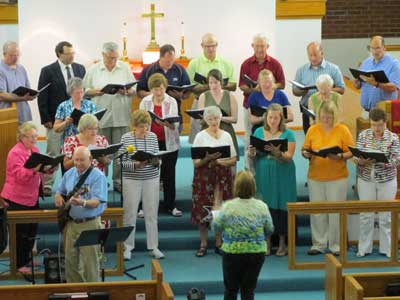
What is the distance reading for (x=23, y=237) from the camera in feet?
29.9

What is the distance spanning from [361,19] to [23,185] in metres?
10.2

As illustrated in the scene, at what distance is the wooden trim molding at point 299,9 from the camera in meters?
14.2

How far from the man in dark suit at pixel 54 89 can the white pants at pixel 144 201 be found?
134cm

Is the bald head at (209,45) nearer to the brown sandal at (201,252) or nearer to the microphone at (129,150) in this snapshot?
the microphone at (129,150)

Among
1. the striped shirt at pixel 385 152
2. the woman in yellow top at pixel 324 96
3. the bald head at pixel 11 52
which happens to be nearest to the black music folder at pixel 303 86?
the woman in yellow top at pixel 324 96

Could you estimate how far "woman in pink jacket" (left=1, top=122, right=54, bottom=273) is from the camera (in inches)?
355

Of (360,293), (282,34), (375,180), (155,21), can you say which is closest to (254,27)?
(282,34)

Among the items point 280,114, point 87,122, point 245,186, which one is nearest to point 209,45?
point 280,114

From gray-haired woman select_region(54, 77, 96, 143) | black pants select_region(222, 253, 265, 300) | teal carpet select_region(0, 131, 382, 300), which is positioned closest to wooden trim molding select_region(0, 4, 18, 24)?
teal carpet select_region(0, 131, 382, 300)

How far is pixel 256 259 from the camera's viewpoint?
763cm

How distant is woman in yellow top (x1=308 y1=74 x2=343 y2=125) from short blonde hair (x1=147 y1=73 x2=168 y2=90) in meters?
1.65

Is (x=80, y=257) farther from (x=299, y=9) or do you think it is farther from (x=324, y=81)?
(x=299, y=9)

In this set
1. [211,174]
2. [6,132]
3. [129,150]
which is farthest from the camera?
[6,132]

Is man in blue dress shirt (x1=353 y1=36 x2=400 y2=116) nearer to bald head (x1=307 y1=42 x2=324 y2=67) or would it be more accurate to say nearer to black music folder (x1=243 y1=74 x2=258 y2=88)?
bald head (x1=307 y1=42 x2=324 y2=67)
